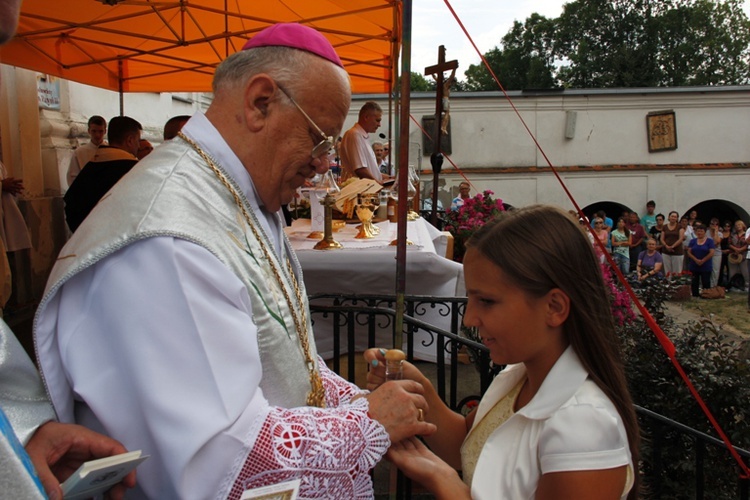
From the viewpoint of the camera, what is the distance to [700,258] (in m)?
14.1

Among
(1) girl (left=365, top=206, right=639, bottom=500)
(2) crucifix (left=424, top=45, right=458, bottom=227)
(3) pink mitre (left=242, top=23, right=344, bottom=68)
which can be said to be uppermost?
(2) crucifix (left=424, top=45, right=458, bottom=227)

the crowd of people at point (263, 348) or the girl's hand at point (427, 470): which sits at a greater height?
the crowd of people at point (263, 348)

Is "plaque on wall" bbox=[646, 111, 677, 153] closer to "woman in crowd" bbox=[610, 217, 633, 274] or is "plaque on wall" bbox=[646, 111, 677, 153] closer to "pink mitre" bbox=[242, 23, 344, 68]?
"woman in crowd" bbox=[610, 217, 633, 274]

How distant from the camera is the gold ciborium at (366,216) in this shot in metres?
4.88

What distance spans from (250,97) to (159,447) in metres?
0.91

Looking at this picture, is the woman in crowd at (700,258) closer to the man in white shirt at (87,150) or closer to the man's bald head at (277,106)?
the man in white shirt at (87,150)

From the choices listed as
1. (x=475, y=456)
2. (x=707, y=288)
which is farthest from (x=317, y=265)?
(x=707, y=288)

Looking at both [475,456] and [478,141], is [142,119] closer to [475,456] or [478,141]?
[475,456]

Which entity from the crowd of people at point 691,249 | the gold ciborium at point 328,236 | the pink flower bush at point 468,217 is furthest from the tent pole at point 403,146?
the crowd of people at point 691,249

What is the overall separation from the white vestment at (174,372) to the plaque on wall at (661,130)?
71.3ft

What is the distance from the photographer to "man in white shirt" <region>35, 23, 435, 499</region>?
4.08 feet

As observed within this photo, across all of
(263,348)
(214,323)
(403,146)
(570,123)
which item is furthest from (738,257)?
(214,323)

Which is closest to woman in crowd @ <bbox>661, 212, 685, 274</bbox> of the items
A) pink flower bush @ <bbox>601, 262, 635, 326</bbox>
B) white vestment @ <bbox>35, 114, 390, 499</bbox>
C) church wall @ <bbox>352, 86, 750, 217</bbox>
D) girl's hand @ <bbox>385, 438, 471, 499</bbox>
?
church wall @ <bbox>352, 86, 750, 217</bbox>

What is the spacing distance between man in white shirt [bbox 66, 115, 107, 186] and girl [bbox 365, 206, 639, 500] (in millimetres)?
5624
